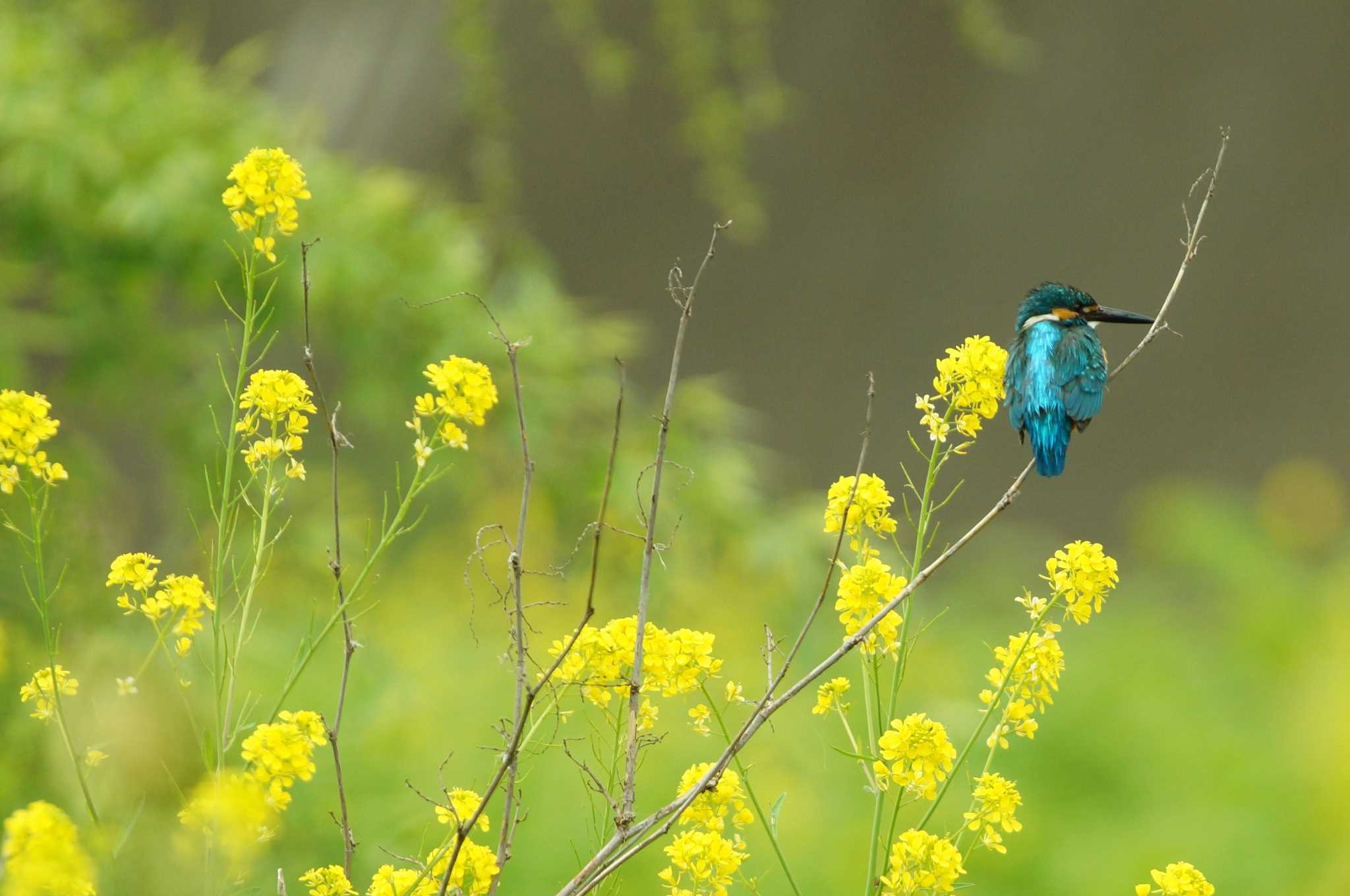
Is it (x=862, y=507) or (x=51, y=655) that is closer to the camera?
(x=51, y=655)

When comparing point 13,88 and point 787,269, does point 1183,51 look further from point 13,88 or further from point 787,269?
point 13,88

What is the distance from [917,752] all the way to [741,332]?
281cm

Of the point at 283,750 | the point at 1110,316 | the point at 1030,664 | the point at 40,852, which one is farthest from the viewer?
the point at 1110,316

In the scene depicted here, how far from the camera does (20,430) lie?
93 centimetres

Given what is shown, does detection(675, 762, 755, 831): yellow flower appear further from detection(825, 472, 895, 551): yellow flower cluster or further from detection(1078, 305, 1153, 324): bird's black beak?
detection(1078, 305, 1153, 324): bird's black beak

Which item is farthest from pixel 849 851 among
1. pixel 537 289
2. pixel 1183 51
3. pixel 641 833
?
pixel 1183 51

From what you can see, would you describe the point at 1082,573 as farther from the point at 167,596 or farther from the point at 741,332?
the point at 741,332

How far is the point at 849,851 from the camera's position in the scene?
2.41m

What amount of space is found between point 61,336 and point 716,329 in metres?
1.70

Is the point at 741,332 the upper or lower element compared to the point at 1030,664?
upper

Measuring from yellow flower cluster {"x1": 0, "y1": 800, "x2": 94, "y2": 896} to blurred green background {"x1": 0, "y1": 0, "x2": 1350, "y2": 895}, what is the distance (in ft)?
3.57

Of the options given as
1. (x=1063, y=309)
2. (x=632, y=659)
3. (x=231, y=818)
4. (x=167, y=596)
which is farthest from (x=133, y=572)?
(x=1063, y=309)

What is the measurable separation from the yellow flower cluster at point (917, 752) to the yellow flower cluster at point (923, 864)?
4cm

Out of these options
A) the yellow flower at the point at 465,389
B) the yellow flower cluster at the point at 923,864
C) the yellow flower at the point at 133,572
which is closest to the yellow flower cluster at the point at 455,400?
the yellow flower at the point at 465,389
